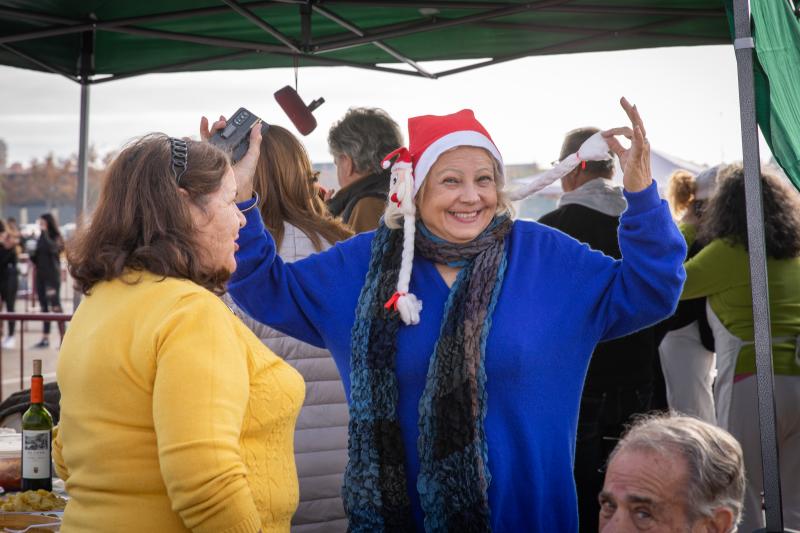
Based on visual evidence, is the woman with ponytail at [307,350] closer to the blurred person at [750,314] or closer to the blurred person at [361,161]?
the blurred person at [361,161]

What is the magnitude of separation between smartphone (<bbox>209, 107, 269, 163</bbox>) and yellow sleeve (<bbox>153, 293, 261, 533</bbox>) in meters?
0.89

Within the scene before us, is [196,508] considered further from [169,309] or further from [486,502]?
[486,502]

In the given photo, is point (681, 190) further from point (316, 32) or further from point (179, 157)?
point (179, 157)

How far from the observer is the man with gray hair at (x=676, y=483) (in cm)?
209

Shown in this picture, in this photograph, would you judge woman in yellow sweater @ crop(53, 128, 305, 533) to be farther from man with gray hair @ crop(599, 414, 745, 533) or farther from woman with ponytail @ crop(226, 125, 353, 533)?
woman with ponytail @ crop(226, 125, 353, 533)

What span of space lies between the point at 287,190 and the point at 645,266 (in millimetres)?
1253

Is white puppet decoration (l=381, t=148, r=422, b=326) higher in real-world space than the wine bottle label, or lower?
Answer: higher

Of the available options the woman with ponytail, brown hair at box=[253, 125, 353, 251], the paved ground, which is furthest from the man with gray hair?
the paved ground

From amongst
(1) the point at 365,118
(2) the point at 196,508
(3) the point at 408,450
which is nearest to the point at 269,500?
(2) the point at 196,508

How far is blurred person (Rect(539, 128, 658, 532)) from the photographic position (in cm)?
402

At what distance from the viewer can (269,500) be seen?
6.77ft

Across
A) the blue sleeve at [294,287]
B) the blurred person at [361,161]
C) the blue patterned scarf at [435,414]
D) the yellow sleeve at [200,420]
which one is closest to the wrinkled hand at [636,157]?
the blue patterned scarf at [435,414]

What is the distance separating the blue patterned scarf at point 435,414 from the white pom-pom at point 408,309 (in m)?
0.03

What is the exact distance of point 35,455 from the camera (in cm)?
274
